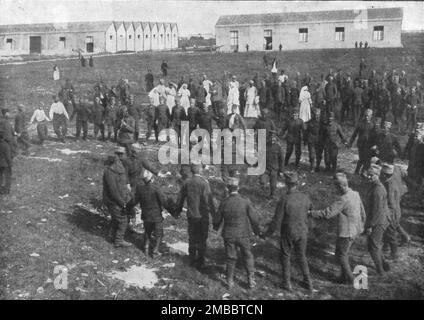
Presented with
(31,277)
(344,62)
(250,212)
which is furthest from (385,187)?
(344,62)

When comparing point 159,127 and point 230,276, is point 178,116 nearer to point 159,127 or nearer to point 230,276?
point 159,127

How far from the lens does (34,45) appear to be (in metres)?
56.6

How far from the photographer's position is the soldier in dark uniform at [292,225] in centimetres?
753

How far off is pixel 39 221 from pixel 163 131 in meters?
7.63

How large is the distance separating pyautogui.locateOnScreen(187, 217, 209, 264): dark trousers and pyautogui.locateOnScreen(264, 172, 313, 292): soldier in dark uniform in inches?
54.2

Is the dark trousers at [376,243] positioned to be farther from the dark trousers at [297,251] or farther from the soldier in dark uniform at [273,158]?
the soldier in dark uniform at [273,158]

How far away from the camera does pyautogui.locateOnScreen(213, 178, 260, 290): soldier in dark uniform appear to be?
7613mm

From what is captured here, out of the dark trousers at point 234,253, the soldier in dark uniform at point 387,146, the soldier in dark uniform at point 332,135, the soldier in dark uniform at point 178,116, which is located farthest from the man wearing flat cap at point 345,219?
the soldier in dark uniform at point 178,116

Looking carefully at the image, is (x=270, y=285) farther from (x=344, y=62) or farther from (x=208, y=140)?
(x=344, y=62)

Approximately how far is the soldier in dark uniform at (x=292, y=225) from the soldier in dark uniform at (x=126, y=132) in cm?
489

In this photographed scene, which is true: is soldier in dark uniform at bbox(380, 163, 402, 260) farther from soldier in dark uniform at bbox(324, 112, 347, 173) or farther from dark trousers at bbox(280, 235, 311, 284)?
soldier in dark uniform at bbox(324, 112, 347, 173)

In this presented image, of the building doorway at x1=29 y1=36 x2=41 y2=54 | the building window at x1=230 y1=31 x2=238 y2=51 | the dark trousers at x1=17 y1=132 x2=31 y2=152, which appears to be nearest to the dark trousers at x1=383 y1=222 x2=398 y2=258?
the dark trousers at x1=17 y1=132 x2=31 y2=152

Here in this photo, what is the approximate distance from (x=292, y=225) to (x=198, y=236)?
1838mm

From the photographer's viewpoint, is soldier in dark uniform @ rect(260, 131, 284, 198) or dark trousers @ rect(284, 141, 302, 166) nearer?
soldier in dark uniform @ rect(260, 131, 284, 198)
